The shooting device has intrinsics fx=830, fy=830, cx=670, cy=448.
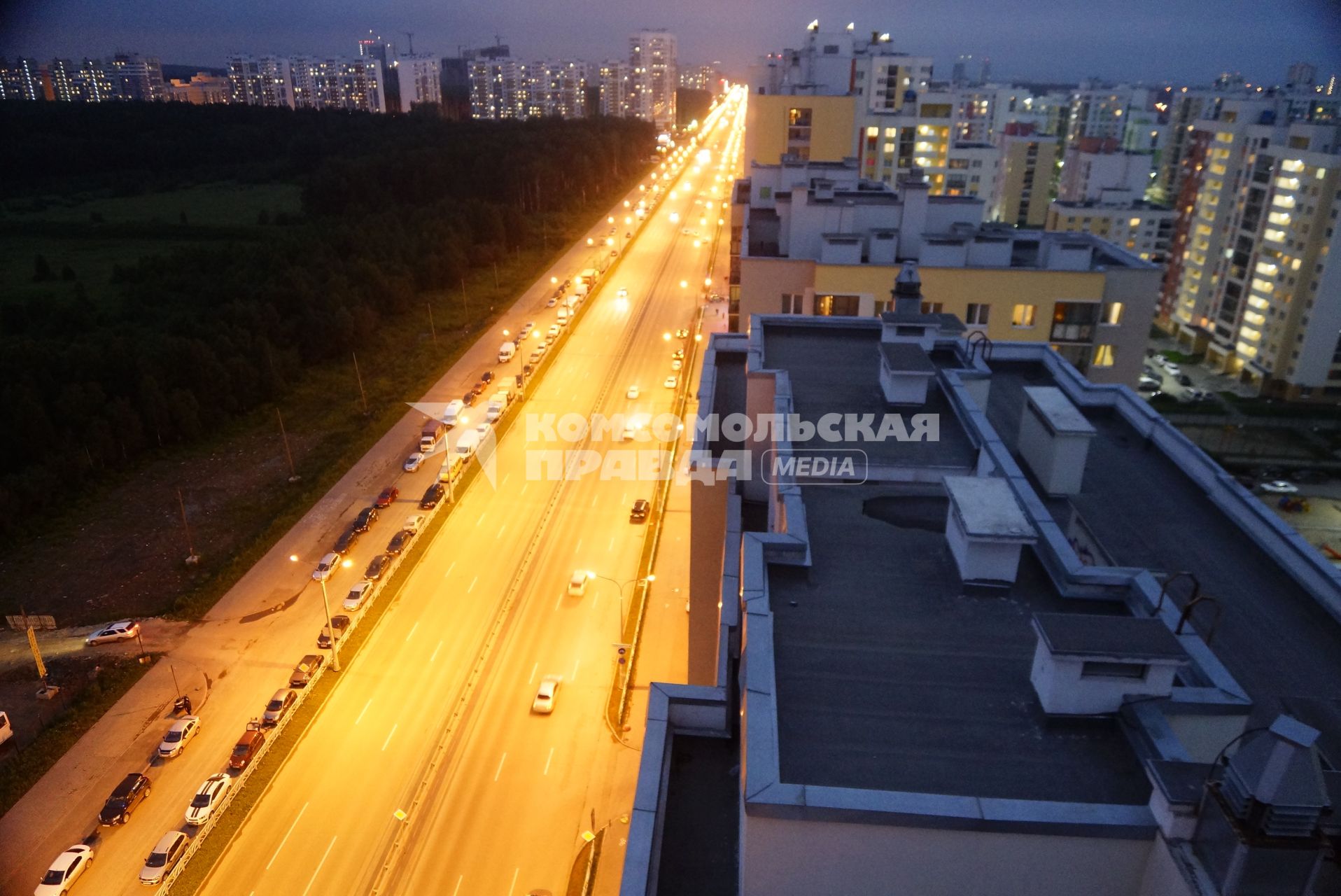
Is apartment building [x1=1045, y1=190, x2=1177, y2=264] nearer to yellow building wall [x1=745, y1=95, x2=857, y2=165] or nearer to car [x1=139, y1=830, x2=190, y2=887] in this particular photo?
yellow building wall [x1=745, y1=95, x2=857, y2=165]

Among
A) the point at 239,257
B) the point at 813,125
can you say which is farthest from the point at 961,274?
the point at 239,257

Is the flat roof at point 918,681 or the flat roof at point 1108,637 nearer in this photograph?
the flat roof at point 918,681

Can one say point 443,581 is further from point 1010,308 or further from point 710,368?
point 1010,308

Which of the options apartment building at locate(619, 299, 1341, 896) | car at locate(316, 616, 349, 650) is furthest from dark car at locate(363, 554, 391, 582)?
apartment building at locate(619, 299, 1341, 896)

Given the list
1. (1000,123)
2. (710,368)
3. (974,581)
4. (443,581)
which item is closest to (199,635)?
(443,581)

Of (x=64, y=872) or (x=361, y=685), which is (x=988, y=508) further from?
(x=64, y=872)

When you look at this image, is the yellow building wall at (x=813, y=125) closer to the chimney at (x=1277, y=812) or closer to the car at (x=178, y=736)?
the car at (x=178, y=736)

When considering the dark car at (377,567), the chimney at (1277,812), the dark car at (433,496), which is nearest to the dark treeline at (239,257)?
the dark car at (433,496)
